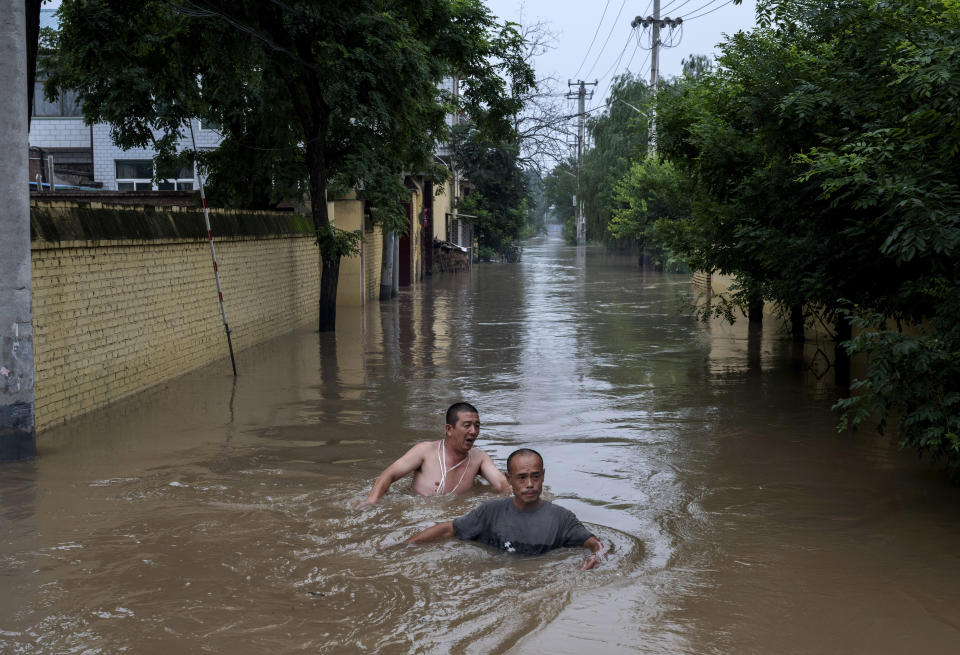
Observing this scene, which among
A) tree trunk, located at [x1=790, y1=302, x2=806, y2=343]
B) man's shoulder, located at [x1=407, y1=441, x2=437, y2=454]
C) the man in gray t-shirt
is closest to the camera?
the man in gray t-shirt

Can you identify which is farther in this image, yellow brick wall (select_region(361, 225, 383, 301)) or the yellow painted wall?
yellow brick wall (select_region(361, 225, 383, 301))

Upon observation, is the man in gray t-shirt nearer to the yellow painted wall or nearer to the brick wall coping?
the brick wall coping

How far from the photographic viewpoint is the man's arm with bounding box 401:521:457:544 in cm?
703

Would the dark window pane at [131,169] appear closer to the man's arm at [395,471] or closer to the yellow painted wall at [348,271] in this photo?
the yellow painted wall at [348,271]

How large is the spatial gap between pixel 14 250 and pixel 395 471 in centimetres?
404

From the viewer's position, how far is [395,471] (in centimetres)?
801

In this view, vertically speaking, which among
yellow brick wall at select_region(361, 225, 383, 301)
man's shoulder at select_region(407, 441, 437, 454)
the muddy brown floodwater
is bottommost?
the muddy brown floodwater

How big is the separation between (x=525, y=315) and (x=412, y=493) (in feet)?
60.5

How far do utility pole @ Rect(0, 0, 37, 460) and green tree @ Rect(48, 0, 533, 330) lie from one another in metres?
6.30

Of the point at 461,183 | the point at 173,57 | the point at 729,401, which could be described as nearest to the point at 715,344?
the point at 729,401

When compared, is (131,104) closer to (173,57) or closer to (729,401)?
(173,57)

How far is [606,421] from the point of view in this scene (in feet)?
38.8

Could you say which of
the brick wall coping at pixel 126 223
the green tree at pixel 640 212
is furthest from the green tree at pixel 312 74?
the green tree at pixel 640 212

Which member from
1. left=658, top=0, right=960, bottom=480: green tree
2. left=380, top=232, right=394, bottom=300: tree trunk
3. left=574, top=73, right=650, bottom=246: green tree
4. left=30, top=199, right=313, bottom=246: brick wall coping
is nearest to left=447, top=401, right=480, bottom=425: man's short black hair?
left=658, top=0, right=960, bottom=480: green tree
